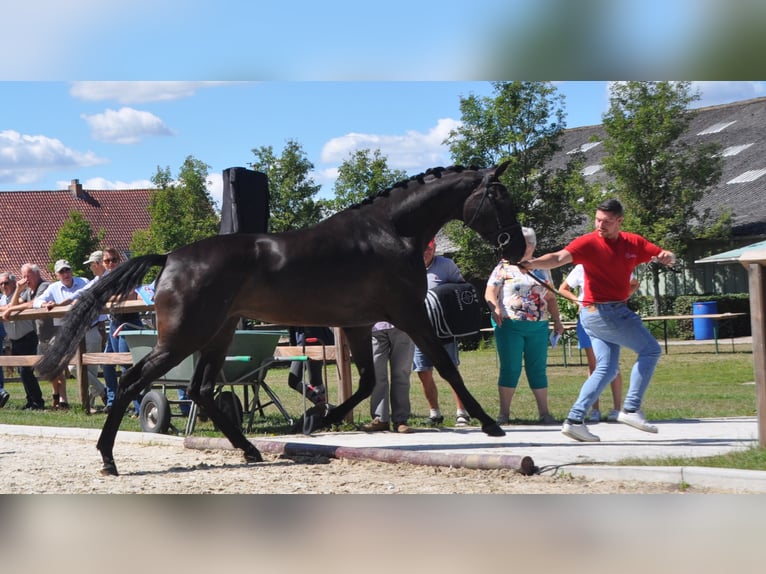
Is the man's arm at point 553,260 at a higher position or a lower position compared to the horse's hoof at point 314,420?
higher

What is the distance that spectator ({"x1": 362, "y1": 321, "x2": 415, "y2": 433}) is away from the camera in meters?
10.1

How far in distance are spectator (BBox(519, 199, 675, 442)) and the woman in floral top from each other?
170cm

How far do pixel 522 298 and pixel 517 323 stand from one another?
0.81ft

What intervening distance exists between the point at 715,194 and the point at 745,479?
1376 inches

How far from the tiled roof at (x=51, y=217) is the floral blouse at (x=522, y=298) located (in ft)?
183

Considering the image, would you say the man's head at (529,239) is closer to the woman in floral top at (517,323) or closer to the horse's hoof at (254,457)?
the woman in floral top at (517,323)

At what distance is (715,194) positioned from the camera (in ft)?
129

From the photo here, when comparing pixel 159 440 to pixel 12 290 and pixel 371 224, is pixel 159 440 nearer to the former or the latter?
pixel 371 224

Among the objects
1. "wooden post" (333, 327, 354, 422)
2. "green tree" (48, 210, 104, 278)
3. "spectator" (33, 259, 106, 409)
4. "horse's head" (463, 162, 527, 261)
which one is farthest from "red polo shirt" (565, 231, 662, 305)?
"green tree" (48, 210, 104, 278)

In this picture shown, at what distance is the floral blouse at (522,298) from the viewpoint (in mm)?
10086

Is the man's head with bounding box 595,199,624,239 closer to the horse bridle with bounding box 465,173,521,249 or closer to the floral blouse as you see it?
the horse bridle with bounding box 465,173,521,249

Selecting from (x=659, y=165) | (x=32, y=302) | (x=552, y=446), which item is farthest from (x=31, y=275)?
(x=659, y=165)

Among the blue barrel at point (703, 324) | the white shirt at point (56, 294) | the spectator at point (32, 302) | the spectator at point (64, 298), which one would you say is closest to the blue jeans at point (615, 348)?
the spectator at point (64, 298)

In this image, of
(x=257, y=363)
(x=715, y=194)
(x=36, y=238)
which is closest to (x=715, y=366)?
(x=257, y=363)
